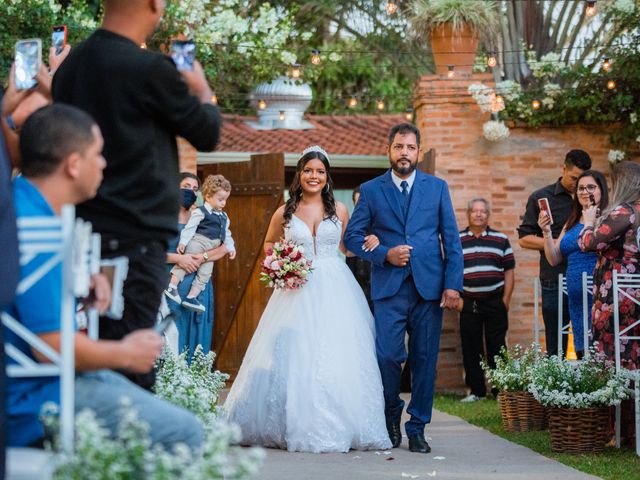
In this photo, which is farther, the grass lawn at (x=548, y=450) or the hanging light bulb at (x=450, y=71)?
the hanging light bulb at (x=450, y=71)

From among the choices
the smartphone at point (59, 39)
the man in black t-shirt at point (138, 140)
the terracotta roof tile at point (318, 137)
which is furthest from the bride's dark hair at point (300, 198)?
the terracotta roof tile at point (318, 137)

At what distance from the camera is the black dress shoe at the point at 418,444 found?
7527mm

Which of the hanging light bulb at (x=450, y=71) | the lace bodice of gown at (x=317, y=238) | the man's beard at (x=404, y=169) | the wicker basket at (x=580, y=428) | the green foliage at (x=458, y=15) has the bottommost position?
the wicker basket at (x=580, y=428)

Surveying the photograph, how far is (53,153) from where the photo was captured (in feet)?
10.5

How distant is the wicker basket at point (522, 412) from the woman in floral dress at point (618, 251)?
43.3 inches

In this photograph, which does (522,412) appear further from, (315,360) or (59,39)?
(59,39)

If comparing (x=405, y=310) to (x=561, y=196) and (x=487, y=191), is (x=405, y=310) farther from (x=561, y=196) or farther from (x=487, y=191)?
(x=487, y=191)

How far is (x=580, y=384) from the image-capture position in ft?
24.4

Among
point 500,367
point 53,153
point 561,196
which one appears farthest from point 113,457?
point 561,196

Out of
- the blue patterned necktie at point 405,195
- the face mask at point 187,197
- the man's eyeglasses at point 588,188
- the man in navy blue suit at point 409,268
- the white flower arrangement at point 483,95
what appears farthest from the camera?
the white flower arrangement at point 483,95

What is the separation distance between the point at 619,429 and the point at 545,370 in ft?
2.06

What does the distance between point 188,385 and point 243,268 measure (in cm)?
713

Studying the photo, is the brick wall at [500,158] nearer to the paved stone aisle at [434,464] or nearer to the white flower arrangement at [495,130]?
the white flower arrangement at [495,130]

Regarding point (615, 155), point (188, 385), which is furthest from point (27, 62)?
point (615, 155)
